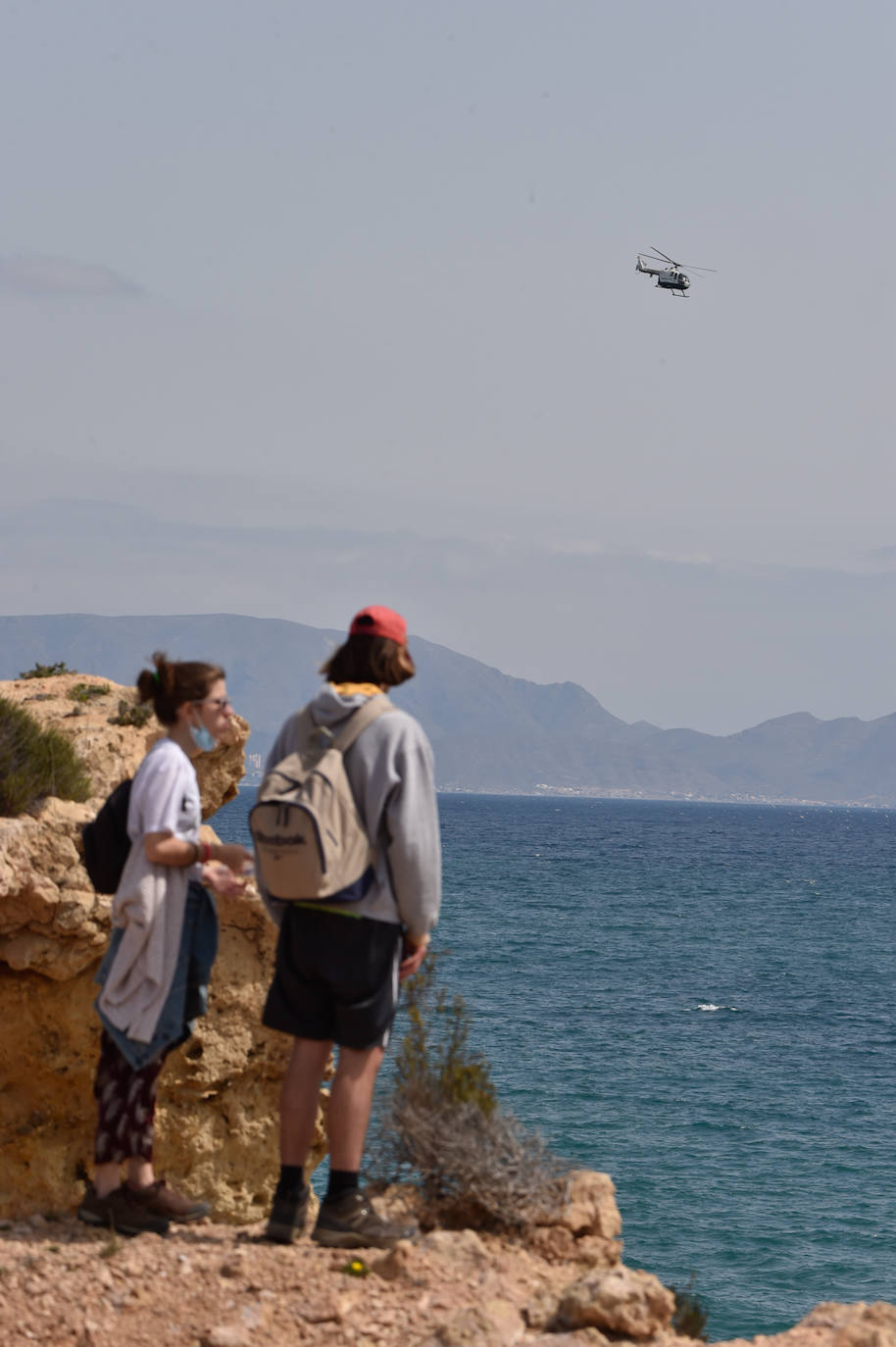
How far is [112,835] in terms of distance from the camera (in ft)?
15.8

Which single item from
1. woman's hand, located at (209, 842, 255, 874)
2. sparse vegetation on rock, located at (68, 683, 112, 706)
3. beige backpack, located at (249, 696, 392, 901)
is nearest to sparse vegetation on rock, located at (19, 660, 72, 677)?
sparse vegetation on rock, located at (68, 683, 112, 706)

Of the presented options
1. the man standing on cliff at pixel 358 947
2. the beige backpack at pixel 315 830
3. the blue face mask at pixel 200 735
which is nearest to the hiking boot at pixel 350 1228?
the man standing on cliff at pixel 358 947

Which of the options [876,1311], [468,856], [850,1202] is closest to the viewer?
[876,1311]

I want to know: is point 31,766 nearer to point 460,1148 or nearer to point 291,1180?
point 291,1180

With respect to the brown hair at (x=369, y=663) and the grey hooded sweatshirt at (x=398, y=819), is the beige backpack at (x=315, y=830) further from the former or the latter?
the brown hair at (x=369, y=663)

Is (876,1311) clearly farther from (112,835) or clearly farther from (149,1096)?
(112,835)

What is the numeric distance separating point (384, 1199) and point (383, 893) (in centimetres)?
153

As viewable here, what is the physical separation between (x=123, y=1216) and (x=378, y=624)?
2.41 meters

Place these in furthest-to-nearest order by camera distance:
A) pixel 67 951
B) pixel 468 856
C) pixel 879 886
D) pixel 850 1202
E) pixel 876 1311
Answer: pixel 468 856, pixel 879 886, pixel 850 1202, pixel 67 951, pixel 876 1311

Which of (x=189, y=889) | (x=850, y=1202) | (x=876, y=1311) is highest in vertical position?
(x=189, y=889)

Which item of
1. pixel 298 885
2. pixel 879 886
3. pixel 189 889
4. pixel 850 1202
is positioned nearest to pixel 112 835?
pixel 189 889

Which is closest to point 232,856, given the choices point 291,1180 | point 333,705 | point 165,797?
point 165,797

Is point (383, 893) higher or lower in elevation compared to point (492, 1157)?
higher

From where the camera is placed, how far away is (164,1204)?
4.83m
